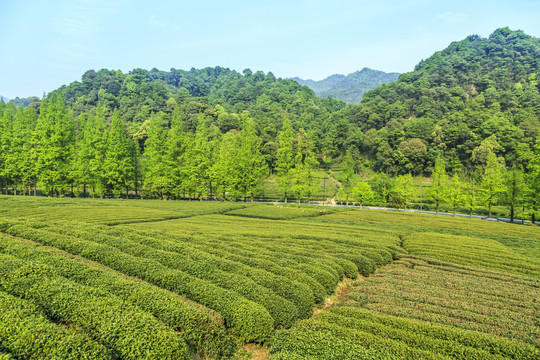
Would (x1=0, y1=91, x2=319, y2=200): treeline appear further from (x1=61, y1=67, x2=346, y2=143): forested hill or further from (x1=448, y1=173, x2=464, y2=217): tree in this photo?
(x1=61, y1=67, x2=346, y2=143): forested hill

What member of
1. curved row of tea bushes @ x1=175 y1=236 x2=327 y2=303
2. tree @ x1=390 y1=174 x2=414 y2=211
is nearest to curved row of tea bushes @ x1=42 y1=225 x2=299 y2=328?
curved row of tea bushes @ x1=175 y1=236 x2=327 y2=303

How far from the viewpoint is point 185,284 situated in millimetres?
10477

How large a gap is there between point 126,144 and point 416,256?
2287 inches

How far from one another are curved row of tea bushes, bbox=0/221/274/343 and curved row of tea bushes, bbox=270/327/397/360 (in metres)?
0.92

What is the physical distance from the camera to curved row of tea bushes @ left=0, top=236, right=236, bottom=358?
26.1ft

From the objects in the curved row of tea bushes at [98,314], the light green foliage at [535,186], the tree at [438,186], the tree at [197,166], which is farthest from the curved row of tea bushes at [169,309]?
the tree at [438,186]

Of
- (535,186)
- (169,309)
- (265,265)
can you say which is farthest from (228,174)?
(535,186)

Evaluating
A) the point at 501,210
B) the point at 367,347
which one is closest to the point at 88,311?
the point at 367,347

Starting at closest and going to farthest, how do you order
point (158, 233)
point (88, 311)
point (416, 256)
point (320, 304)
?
point (88, 311) < point (320, 304) < point (158, 233) < point (416, 256)

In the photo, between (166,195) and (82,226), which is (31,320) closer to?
(82,226)

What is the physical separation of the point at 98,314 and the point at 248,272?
6.01 metres

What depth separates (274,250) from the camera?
56.4ft

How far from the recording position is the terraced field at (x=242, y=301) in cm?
705

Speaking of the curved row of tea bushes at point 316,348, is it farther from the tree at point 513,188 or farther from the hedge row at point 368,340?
the tree at point 513,188
